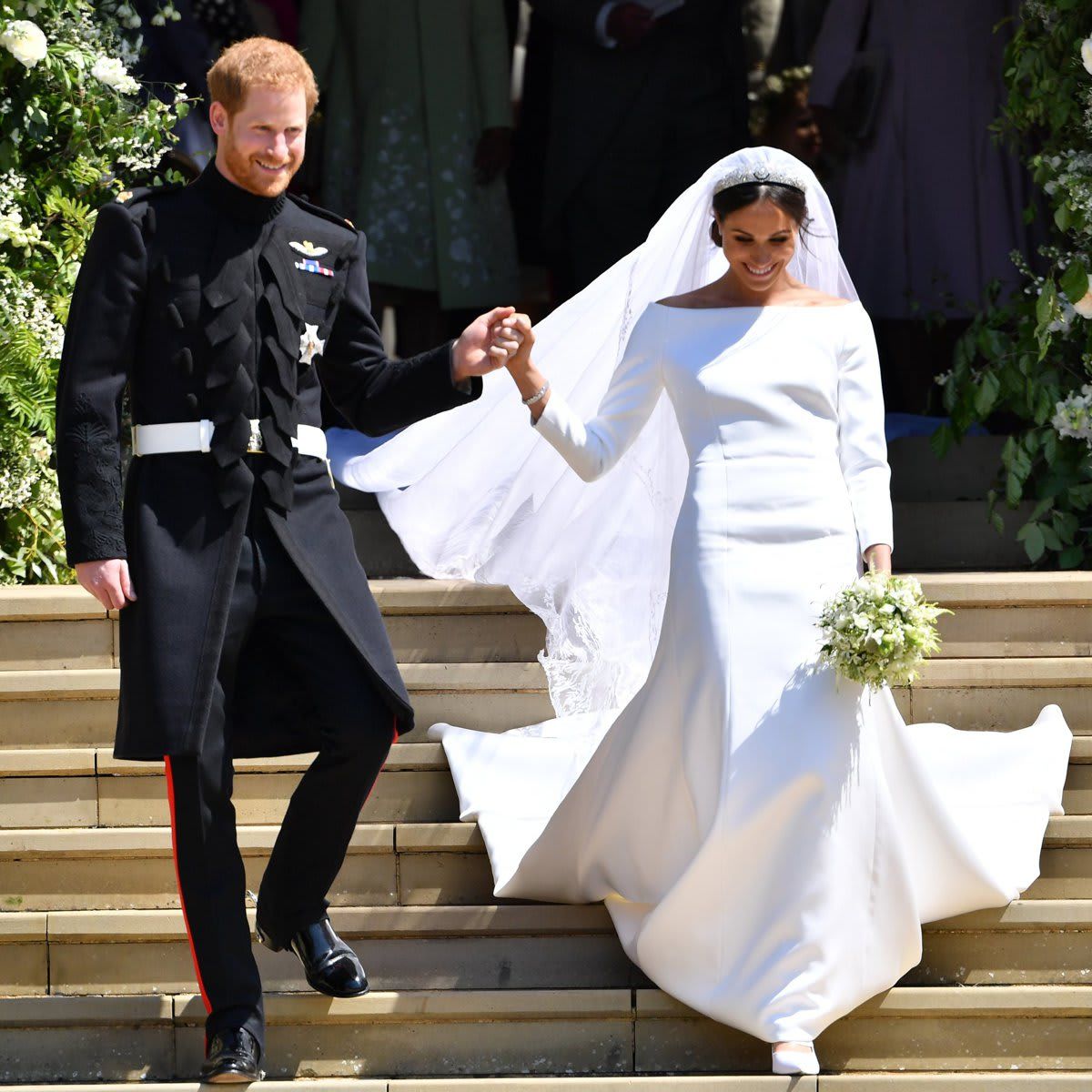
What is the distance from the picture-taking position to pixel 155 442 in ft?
11.7

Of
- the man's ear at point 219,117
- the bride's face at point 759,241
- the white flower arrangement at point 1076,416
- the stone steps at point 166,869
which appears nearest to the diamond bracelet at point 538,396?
the bride's face at point 759,241

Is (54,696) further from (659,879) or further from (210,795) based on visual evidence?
(659,879)

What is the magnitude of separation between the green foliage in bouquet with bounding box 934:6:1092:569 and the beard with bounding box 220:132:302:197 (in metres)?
3.02

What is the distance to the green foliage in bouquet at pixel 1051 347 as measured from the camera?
233 inches

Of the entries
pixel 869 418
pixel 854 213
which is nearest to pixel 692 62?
pixel 854 213

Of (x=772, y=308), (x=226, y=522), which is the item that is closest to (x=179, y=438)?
(x=226, y=522)

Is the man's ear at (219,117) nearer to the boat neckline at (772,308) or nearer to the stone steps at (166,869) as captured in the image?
the boat neckline at (772,308)

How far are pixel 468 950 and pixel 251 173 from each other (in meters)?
1.80

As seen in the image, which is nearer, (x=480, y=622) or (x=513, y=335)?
(x=513, y=335)

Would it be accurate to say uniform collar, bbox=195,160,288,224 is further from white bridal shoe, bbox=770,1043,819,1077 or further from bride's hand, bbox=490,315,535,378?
white bridal shoe, bbox=770,1043,819,1077

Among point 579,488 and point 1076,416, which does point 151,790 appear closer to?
point 579,488

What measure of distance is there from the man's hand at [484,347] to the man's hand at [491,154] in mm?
4579

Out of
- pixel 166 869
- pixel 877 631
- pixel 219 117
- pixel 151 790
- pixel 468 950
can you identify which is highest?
pixel 219 117

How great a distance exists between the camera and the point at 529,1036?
13.1ft
